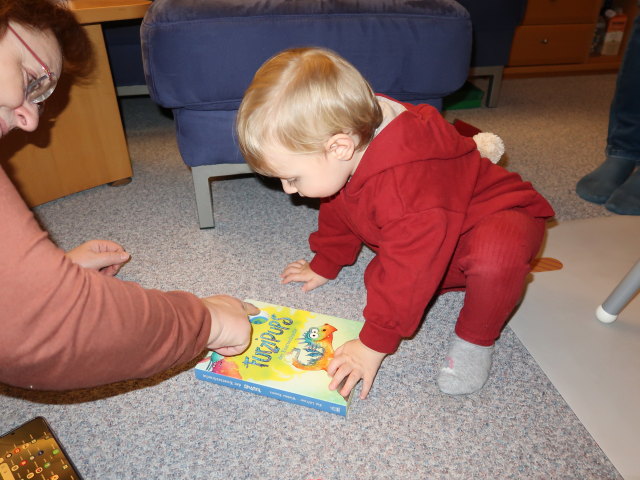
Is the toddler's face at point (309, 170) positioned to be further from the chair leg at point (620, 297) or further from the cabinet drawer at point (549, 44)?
the cabinet drawer at point (549, 44)

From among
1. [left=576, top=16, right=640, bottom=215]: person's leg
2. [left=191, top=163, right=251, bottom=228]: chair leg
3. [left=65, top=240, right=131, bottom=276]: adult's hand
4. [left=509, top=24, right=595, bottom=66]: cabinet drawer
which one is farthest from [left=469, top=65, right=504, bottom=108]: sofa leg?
[left=65, top=240, right=131, bottom=276]: adult's hand

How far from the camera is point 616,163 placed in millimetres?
1224

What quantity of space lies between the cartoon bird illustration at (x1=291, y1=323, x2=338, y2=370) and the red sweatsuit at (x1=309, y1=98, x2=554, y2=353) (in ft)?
0.23

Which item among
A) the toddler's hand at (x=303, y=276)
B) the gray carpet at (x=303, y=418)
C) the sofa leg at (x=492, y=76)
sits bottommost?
the gray carpet at (x=303, y=418)

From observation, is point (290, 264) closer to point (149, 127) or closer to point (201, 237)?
point (201, 237)

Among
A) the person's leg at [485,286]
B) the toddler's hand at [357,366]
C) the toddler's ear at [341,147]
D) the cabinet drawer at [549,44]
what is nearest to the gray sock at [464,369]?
the person's leg at [485,286]

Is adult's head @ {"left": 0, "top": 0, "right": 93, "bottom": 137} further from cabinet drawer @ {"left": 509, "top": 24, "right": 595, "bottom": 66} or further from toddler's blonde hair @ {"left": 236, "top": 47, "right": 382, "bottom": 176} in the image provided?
cabinet drawer @ {"left": 509, "top": 24, "right": 595, "bottom": 66}

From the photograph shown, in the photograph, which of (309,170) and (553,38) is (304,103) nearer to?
(309,170)

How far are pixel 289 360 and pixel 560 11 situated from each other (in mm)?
1921

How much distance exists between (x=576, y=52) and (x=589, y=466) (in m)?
1.93

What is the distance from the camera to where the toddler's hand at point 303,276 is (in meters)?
0.89

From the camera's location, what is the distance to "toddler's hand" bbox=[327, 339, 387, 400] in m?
0.69

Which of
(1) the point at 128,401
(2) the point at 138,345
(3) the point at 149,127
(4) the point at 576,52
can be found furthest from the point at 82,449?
(4) the point at 576,52

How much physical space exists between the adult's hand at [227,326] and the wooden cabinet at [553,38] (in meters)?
1.80
